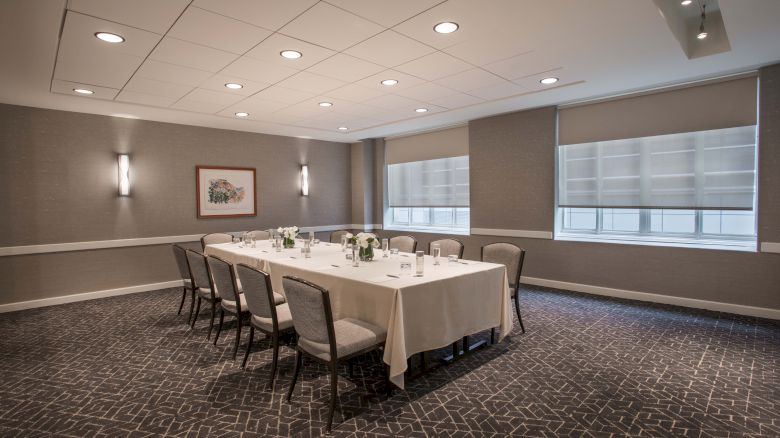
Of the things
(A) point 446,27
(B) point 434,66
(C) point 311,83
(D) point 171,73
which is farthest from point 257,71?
(A) point 446,27

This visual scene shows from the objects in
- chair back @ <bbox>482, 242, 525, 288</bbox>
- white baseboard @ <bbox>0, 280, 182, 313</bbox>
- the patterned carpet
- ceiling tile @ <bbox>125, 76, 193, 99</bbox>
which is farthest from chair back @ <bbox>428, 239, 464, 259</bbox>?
white baseboard @ <bbox>0, 280, 182, 313</bbox>

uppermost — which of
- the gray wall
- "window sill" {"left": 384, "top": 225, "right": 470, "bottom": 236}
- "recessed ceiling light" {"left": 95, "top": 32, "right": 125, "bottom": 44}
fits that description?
"recessed ceiling light" {"left": 95, "top": 32, "right": 125, "bottom": 44}

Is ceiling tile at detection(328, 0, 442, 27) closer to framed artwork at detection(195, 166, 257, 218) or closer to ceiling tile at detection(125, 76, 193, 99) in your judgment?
ceiling tile at detection(125, 76, 193, 99)

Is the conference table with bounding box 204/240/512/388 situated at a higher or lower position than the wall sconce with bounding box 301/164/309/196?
lower

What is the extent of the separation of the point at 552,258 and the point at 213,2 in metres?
5.56

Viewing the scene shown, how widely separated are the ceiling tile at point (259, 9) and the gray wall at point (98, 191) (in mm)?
4494

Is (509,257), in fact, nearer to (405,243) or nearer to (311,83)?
(405,243)

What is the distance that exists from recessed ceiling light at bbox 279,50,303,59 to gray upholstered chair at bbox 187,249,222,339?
2130 mm

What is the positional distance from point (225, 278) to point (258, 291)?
0.70 meters

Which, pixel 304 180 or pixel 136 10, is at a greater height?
pixel 136 10

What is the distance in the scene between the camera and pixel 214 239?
6.20 m

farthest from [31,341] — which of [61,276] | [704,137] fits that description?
[704,137]

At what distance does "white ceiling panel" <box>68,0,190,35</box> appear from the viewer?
264 cm

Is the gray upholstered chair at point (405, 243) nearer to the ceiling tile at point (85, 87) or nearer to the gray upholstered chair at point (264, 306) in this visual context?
the gray upholstered chair at point (264, 306)
